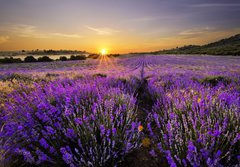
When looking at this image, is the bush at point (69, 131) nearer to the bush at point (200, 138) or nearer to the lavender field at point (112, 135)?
the lavender field at point (112, 135)

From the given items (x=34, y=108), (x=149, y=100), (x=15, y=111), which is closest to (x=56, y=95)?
(x=34, y=108)

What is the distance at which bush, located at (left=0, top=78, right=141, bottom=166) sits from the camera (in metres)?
1.74

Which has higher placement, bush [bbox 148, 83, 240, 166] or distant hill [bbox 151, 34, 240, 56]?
distant hill [bbox 151, 34, 240, 56]

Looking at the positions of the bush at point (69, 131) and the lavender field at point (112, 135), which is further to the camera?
the bush at point (69, 131)

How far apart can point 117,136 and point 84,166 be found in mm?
464

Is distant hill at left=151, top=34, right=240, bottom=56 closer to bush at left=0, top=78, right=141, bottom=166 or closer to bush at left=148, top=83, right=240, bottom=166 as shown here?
bush at left=148, top=83, right=240, bottom=166

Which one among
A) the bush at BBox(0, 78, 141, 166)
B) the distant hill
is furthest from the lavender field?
the distant hill

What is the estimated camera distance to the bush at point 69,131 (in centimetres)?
174

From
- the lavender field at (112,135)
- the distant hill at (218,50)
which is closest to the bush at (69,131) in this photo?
the lavender field at (112,135)

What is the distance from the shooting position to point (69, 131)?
1.94 m

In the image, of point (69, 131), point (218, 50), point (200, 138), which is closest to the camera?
point (200, 138)

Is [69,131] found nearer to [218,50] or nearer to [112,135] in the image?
[112,135]

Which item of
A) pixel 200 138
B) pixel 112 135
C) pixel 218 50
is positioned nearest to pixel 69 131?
pixel 112 135

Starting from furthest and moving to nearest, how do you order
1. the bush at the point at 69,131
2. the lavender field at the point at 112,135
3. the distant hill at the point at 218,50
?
1. the distant hill at the point at 218,50
2. the bush at the point at 69,131
3. the lavender field at the point at 112,135
